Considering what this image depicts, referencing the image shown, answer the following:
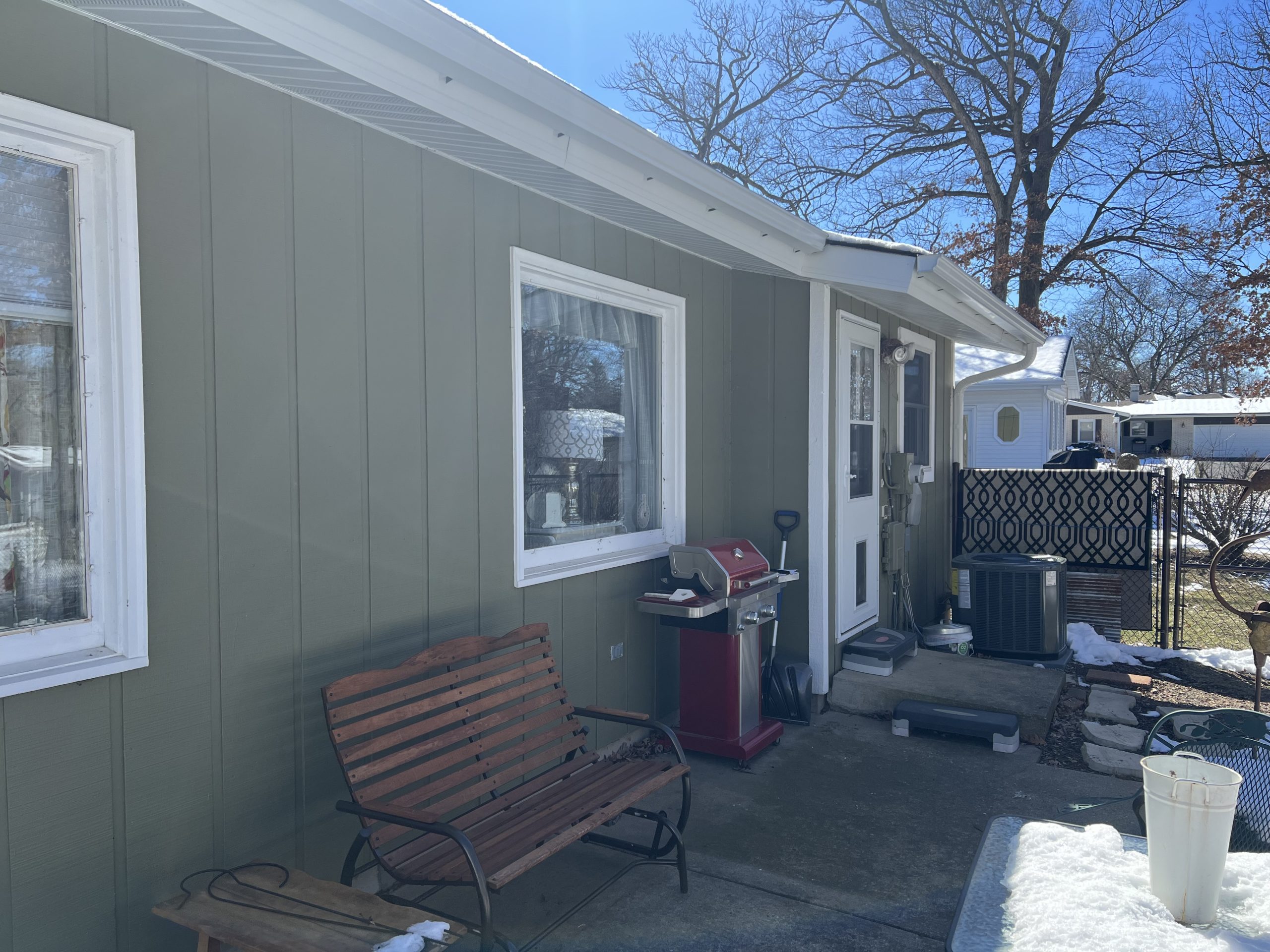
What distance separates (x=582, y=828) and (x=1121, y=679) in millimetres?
4351

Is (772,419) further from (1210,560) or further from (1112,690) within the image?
(1210,560)

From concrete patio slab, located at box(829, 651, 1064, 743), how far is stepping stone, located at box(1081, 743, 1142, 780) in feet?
0.84

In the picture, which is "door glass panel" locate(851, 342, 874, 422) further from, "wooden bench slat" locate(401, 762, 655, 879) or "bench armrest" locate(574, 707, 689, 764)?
"wooden bench slat" locate(401, 762, 655, 879)

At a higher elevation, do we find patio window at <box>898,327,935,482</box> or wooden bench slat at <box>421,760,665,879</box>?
patio window at <box>898,327,935,482</box>

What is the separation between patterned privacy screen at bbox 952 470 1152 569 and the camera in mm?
7020

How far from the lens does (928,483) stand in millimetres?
7172

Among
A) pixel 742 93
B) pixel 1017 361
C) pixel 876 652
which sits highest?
pixel 742 93

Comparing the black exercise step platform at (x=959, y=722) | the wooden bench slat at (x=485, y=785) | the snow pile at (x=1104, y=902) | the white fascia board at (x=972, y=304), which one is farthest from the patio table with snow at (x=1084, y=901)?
the white fascia board at (x=972, y=304)

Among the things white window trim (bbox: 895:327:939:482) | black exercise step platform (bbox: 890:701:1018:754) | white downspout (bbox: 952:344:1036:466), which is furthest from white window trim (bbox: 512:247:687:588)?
white downspout (bbox: 952:344:1036:466)

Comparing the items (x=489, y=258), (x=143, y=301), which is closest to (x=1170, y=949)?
(x=143, y=301)

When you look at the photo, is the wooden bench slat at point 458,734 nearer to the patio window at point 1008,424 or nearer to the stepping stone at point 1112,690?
the stepping stone at point 1112,690

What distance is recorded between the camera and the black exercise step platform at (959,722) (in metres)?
4.47

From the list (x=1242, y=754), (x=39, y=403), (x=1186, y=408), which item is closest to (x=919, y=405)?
(x=1242, y=754)

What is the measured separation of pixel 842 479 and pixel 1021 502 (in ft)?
10.0
